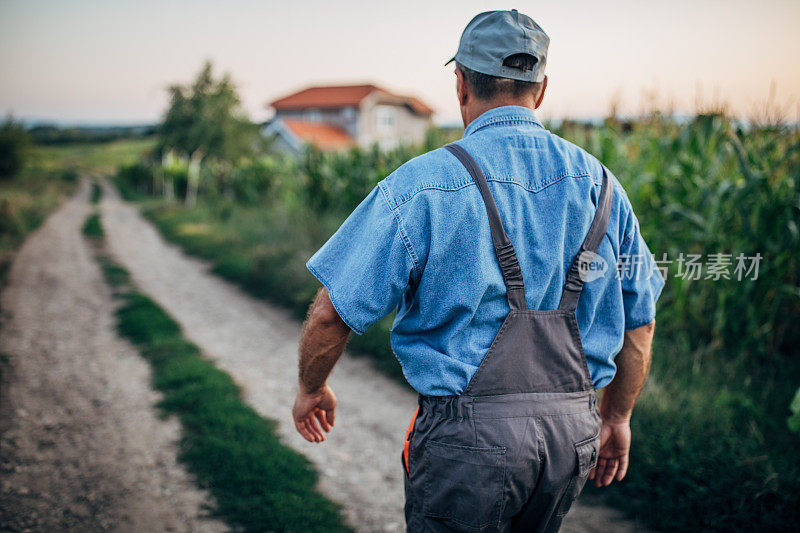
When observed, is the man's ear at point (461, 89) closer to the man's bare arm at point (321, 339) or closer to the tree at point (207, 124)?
the man's bare arm at point (321, 339)

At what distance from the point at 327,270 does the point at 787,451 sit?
348cm

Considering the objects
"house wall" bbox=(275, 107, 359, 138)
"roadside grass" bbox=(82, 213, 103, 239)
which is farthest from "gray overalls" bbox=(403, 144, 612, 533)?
"house wall" bbox=(275, 107, 359, 138)

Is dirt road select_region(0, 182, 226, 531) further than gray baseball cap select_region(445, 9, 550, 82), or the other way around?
dirt road select_region(0, 182, 226, 531)

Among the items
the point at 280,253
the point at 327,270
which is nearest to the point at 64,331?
the point at 280,253

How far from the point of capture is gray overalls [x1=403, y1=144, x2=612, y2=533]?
1.46 m

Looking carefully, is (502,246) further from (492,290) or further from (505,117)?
(505,117)

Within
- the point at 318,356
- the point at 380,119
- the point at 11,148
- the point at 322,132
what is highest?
the point at 380,119

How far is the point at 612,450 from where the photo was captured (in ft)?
6.64

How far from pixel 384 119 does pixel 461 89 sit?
126ft

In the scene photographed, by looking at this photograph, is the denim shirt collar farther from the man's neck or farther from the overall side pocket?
the overall side pocket

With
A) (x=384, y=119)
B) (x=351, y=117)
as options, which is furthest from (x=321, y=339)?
(x=384, y=119)

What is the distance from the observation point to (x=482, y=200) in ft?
4.83

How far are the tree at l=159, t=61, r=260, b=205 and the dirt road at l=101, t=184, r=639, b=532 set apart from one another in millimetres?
23700

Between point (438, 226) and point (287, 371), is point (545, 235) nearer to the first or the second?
point (438, 226)
